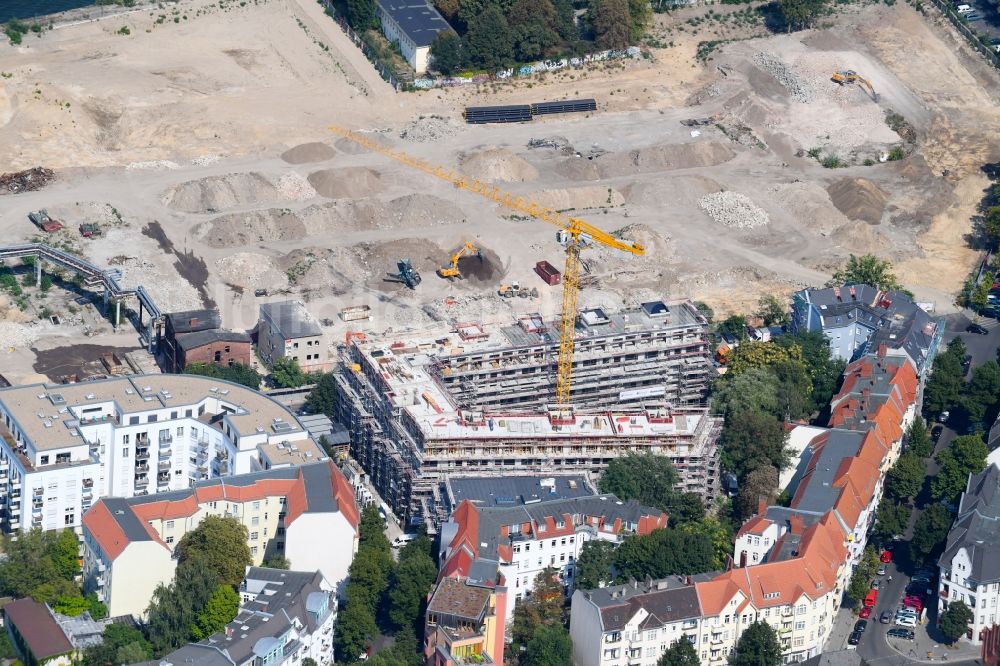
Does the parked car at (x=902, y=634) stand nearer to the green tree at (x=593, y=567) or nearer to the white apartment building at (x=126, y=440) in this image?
the green tree at (x=593, y=567)

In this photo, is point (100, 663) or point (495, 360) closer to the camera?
point (100, 663)

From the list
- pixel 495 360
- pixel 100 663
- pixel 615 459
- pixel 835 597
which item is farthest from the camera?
pixel 495 360

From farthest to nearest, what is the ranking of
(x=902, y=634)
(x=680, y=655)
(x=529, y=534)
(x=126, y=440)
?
1. (x=126, y=440)
2. (x=902, y=634)
3. (x=529, y=534)
4. (x=680, y=655)

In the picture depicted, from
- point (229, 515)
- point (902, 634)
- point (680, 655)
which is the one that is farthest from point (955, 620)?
point (229, 515)

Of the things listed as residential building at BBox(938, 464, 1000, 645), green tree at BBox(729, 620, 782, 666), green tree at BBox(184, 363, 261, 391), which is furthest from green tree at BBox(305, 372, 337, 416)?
residential building at BBox(938, 464, 1000, 645)

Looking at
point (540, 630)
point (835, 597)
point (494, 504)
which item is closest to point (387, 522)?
point (494, 504)

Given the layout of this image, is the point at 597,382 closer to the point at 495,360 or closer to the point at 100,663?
the point at 495,360

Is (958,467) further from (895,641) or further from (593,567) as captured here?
(593,567)
